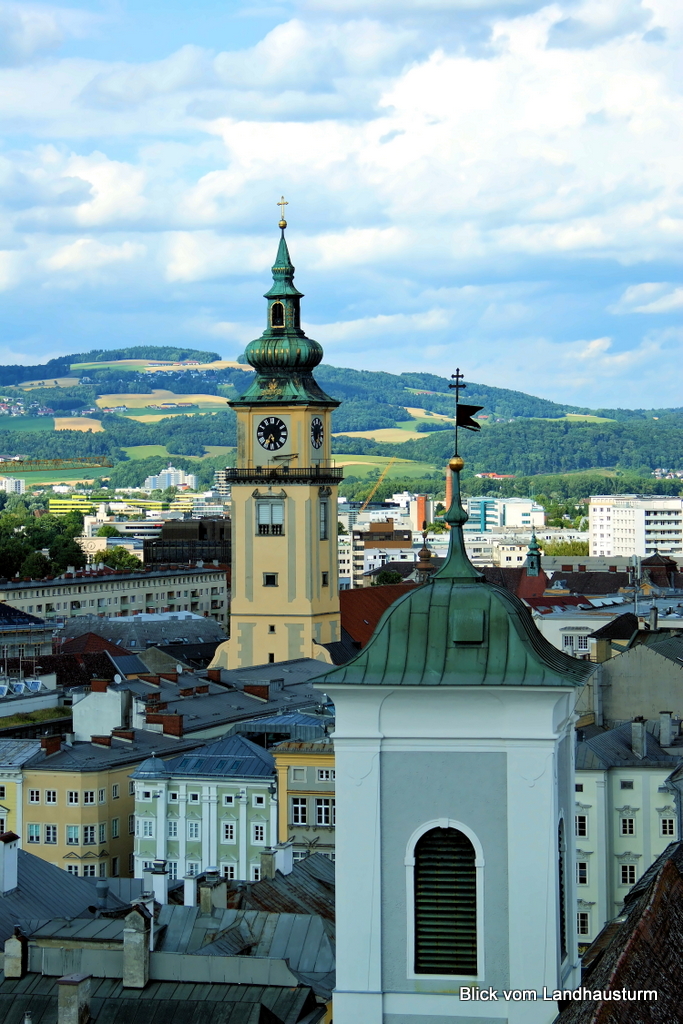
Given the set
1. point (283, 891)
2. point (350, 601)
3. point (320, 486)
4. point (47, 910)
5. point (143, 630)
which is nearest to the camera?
point (47, 910)

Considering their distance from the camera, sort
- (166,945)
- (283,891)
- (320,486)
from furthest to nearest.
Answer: (320,486) < (283,891) < (166,945)

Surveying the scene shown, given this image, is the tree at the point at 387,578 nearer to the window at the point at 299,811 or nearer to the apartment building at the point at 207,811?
the apartment building at the point at 207,811

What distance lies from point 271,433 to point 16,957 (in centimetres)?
7268

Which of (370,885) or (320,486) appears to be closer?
(370,885)

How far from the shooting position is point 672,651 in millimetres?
67000

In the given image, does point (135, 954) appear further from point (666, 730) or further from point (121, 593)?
point (121, 593)

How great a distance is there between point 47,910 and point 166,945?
20.4ft

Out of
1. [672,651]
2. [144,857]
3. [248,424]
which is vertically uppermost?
[248,424]

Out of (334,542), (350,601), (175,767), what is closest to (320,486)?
(334,542)

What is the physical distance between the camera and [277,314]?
10600cm

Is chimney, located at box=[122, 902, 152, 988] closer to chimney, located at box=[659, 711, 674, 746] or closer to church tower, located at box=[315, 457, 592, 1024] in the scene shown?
church tower, located at box=[315, 457, 592, 1024]

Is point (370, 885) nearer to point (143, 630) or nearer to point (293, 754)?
point (293, 754)

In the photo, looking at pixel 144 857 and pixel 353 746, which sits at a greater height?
pixel 353 746

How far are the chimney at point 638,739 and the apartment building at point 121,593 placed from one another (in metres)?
97.8
